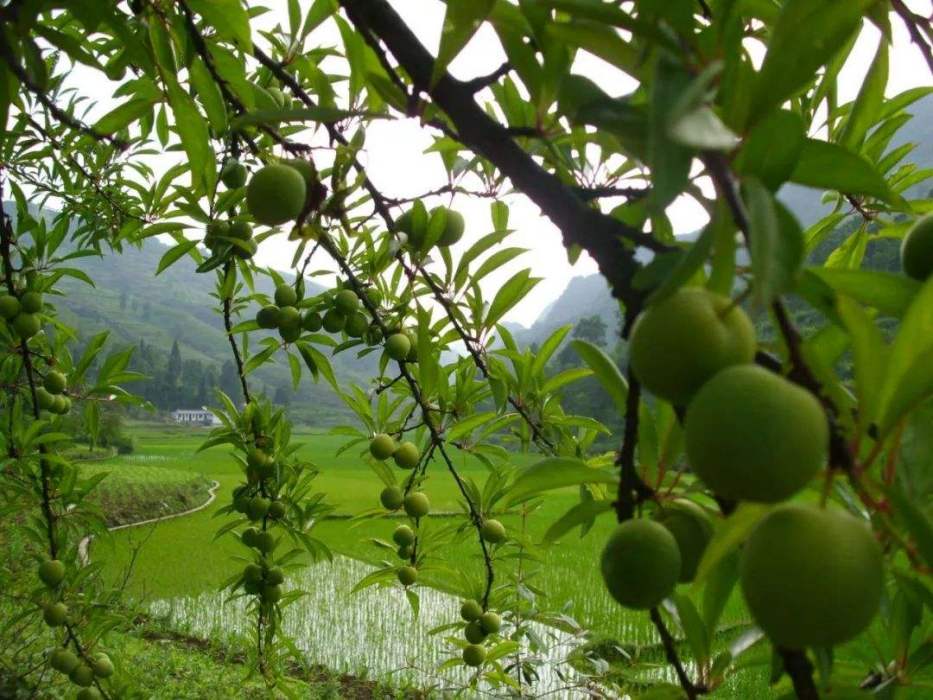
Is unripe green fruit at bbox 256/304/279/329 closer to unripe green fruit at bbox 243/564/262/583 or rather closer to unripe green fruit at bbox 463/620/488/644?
unripe green fruit at bbox 243/564/262/583

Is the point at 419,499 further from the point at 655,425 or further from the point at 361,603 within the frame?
the point at 361,603

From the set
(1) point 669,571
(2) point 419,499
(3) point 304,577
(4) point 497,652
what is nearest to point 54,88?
(2) point 419,499

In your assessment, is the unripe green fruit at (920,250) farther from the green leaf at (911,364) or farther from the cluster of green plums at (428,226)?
the cluster of green plums at (428,226)

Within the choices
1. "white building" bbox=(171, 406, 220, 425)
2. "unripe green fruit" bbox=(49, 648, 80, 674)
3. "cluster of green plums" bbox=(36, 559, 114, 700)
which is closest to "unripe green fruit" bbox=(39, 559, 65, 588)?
"cluster of green plums" bbox=(36, 559, 114, 700)

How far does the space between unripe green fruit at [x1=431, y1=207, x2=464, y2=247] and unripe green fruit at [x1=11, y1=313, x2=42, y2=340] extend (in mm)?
904

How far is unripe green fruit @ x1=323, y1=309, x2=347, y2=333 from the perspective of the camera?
1076 millimetres

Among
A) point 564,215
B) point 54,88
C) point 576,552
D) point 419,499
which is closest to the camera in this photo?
point 564,215

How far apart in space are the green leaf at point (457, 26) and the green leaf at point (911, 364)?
0.26 metres

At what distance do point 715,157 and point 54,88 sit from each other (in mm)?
2071

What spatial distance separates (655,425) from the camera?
1.55ft

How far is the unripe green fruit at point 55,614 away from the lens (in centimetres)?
142

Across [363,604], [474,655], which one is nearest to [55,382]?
[474,655]

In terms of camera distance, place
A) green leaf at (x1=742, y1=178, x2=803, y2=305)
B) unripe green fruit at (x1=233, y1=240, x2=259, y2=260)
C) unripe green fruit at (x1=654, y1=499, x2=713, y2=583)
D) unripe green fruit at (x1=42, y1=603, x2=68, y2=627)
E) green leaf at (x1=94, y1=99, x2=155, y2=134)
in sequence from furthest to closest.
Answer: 1. unripe green fruit at (x1=42, y1=603, x2=68, y2=627)
2. unripe green fruit at (x1=233, y1=240, x2=259, y2=260)
3. green leaf at (x1=94, y1=99, x2=155, y2=134)
4. unripe green fruit at (x1=654, y1=499, x2=713, y2=583)
5. green leaf at (x1=742, y1=178, x2=803, y2=305)

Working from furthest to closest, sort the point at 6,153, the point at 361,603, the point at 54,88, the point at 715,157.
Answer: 1. the point at 361,603
2. the point at 54,88
3. the point at 6,153
4. the point at 715,157
